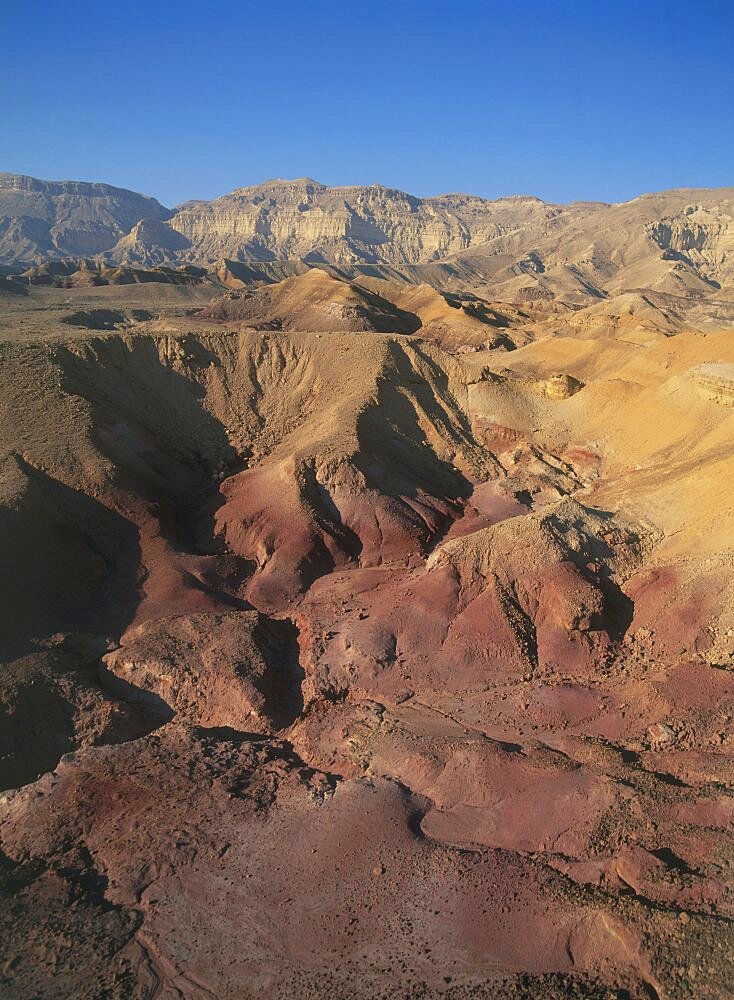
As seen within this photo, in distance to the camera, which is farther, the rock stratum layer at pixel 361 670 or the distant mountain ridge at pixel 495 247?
the distant mountain ridge at pixel 495 247

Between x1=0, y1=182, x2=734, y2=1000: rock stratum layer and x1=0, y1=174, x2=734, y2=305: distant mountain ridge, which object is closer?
x1=0, y1=182, x2=734, y2=1000: rock stratum layer

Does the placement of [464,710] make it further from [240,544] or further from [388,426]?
[388,426]

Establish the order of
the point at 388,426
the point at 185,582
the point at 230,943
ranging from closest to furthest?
the point at 230,943 → the point at 185,582 → the point at 388,426

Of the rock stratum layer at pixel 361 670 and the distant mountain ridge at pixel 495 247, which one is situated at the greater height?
the distant mountain ridge at pixel 495 247

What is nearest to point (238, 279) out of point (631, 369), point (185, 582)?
point (631, 369)

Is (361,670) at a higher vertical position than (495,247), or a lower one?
lower

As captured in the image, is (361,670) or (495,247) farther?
(495,247)

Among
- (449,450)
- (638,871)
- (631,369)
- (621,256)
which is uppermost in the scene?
(621,256)

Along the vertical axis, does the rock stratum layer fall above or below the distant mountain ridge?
below
